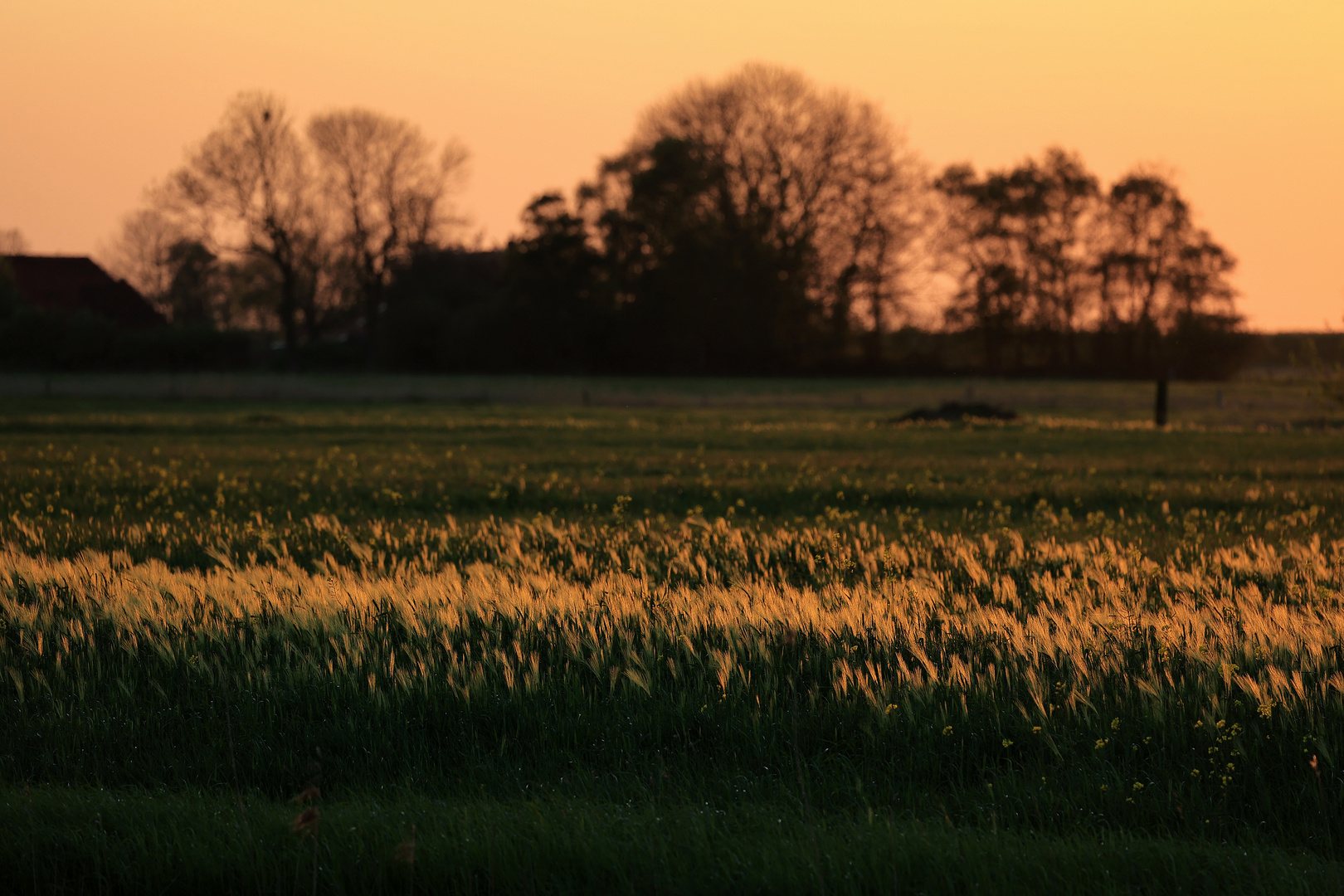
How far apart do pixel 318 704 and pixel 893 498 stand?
9930 millimetres

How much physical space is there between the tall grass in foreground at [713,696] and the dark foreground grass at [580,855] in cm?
25

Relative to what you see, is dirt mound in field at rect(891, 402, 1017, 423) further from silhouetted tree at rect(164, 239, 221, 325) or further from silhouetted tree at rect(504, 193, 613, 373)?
silhouetted tree at rect(164, 239, 221, 325)

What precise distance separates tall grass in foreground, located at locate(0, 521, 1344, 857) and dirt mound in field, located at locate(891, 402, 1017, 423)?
28865mm

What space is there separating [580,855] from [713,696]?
54.0 inches

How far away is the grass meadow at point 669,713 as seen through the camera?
11.0 ft

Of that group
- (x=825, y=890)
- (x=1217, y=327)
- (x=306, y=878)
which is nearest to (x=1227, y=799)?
(x=825, y=890)

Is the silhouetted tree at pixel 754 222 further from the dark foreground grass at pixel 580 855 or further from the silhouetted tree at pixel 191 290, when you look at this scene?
the dark foreground grass at pixel 580 855

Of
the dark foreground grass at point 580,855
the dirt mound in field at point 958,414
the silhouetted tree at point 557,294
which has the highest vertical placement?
the silhouetted tree at point 557,294

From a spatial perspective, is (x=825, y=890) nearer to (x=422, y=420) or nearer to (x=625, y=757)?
(x=625, y=757)

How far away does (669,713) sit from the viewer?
4434 millimetres

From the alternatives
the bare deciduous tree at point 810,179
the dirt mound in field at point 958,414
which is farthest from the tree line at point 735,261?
the dirt mound in field at point 958,414

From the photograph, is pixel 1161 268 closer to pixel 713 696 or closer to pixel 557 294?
pixel 557 294

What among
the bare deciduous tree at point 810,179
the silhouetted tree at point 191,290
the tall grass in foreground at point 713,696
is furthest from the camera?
the silhouetted tree at point 191,290

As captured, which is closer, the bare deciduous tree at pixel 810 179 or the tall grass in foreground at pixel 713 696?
the tall grass in foreground at pixel 713 696
